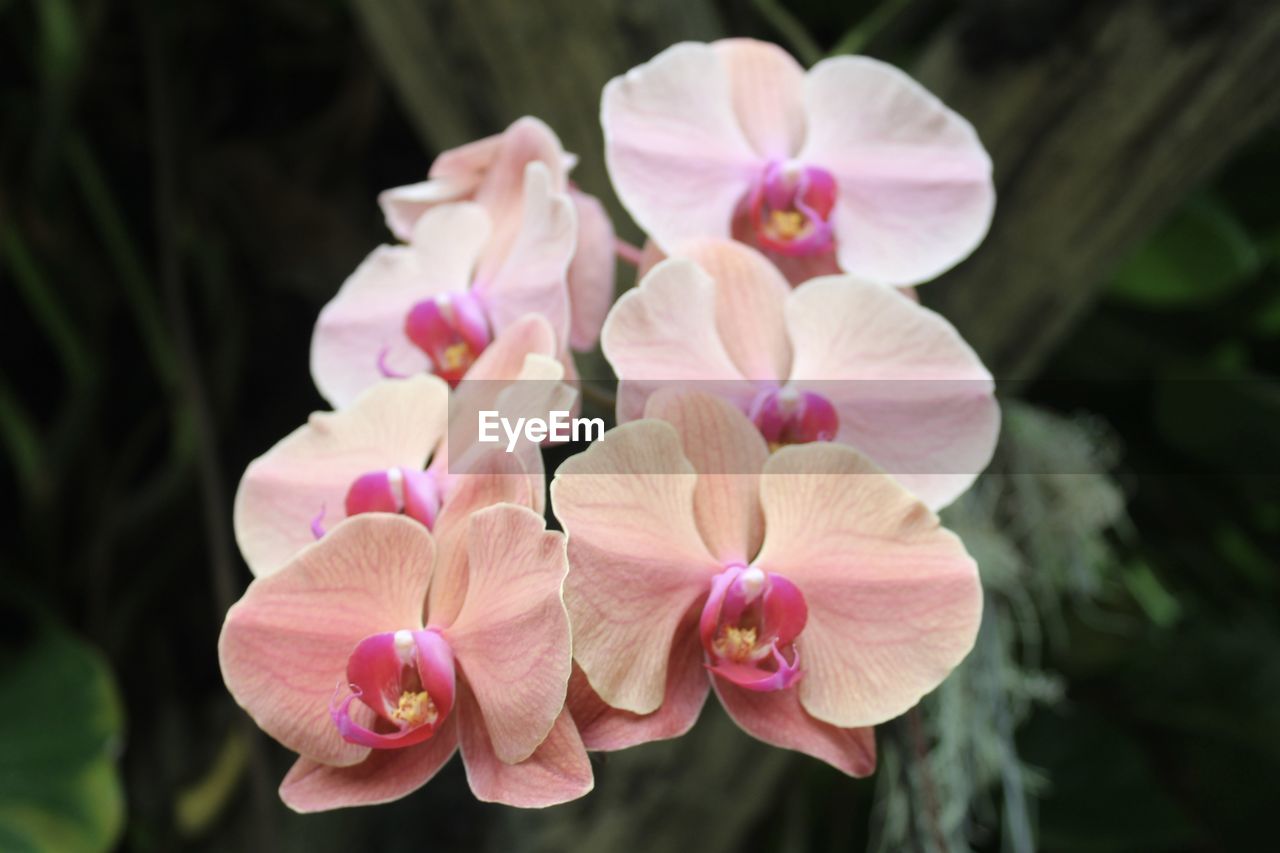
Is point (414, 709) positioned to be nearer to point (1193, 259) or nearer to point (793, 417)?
point (793, 417)

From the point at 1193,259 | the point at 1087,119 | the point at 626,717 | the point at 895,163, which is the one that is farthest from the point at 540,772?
the point at 1193,259

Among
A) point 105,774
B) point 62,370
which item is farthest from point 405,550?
point 62,370

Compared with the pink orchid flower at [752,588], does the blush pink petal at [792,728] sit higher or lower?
lower

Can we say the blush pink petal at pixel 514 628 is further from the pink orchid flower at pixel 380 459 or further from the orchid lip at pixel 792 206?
the orchid lip at pixel 792 206

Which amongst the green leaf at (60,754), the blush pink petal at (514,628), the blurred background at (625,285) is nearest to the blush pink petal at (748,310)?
the blush pink petal at (514,628)

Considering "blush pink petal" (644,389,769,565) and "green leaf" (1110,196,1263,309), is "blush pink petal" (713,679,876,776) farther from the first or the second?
"green leaf" (1110,196,1263,309)

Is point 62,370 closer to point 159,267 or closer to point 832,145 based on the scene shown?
point 159,267
